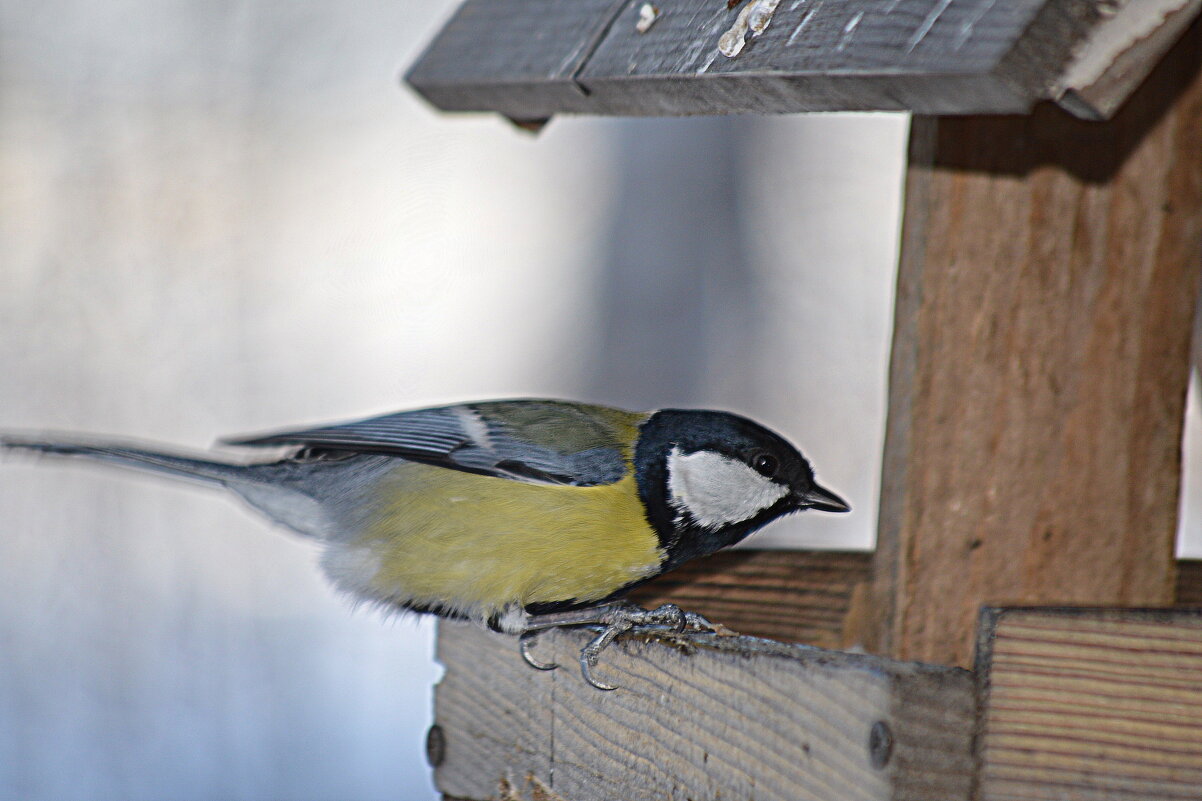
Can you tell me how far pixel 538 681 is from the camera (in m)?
1.54

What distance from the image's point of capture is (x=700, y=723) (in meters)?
1.21

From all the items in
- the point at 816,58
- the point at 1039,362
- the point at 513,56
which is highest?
Answer: the point at 513,56

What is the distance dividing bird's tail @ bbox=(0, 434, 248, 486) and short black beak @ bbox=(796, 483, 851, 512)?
36.4 inches

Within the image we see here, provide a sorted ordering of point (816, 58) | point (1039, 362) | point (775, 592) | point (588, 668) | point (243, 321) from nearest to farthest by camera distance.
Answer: point (816, 58) → point (588, 668) → point (1039, 362) → point (775, 592) → point (243, 321)

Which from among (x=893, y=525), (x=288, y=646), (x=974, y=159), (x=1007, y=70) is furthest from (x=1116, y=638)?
(x=288, y=646)

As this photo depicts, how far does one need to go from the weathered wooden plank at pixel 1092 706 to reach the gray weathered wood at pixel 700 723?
35mm

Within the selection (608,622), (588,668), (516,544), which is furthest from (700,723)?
(516,544)

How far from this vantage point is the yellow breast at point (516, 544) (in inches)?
66.3

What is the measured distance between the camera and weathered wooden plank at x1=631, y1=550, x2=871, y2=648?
176cm

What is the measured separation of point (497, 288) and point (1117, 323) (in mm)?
1817

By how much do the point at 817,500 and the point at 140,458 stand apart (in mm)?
1067

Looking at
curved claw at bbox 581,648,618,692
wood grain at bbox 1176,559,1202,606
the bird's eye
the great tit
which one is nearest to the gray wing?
the great tit

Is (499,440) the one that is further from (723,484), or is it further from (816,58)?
(816,58)

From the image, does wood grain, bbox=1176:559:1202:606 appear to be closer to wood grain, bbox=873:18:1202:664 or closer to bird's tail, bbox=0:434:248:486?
wood grain, bbox=873:18:1202:664
